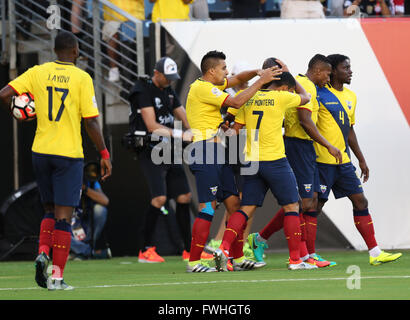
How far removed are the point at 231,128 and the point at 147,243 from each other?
2.89 metres

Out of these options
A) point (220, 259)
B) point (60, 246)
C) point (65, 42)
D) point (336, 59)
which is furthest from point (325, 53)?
point (60, 246)

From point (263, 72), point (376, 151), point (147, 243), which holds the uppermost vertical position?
point (263, 72)

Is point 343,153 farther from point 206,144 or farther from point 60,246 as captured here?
point 60,246

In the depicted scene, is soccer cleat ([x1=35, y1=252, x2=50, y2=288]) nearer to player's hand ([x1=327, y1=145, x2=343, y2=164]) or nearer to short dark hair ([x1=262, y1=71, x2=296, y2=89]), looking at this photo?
short dark hair ([x1=262, y1=71, x2=296, y2=89])

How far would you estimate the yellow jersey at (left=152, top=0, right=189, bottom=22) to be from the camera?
42.5 feet

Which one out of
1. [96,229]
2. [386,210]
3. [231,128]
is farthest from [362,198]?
[96,229]

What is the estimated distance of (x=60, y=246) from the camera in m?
7.49

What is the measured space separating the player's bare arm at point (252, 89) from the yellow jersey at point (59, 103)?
1529 millimetres

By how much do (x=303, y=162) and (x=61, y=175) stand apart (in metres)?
2.90

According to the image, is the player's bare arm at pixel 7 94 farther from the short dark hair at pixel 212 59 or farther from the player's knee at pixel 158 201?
the player's knee at pixel 158 201

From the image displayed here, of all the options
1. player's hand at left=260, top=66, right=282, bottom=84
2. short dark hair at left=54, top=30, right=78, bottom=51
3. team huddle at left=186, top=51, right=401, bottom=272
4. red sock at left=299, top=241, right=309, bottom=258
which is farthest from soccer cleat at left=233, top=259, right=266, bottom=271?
short dark hair at left=54, top=30, right=78, bottom=51

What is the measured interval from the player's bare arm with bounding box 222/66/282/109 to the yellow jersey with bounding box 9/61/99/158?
5.02 feet
